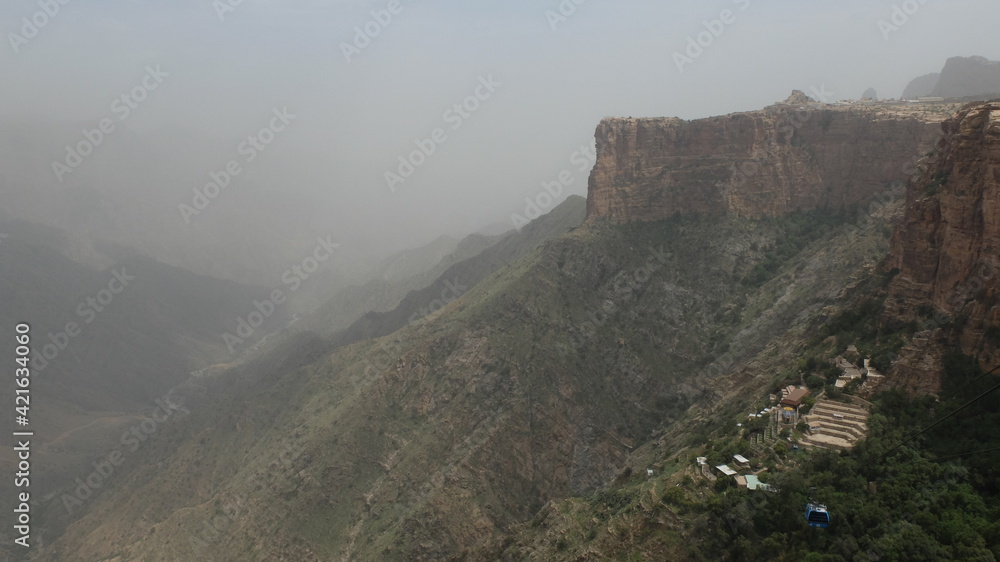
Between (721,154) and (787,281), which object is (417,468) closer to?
(787,281)

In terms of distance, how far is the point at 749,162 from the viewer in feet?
298

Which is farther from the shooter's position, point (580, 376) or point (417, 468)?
point (580, 376)

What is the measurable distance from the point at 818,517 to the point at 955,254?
2177 cm

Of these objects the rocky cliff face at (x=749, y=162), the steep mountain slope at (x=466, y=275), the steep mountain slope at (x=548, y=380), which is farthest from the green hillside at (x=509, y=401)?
the steep mountain slope at (x=466, y=275)

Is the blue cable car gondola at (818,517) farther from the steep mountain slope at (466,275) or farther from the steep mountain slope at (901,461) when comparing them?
the steep mountain slope at (466,275)

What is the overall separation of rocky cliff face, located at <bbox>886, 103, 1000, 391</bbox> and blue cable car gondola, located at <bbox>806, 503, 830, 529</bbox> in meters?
13.4

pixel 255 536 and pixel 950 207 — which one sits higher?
pixel 950 207

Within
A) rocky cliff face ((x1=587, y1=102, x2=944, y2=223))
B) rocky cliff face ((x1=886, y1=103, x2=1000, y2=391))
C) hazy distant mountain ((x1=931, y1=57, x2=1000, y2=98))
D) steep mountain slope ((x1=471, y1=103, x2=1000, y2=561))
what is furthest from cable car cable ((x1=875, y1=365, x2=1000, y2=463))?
hazy distant mountain ((x1=931, y1=57, x2=1000, y2=98))

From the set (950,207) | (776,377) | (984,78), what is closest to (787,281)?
(776,377)

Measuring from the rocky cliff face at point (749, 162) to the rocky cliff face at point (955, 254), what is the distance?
42.3 m

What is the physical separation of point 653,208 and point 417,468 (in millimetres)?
55004

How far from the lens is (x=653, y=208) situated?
97875 millimetres

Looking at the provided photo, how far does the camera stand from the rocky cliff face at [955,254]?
3731 centimetres

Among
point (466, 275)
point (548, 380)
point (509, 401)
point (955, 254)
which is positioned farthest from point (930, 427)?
point (466, 275)
